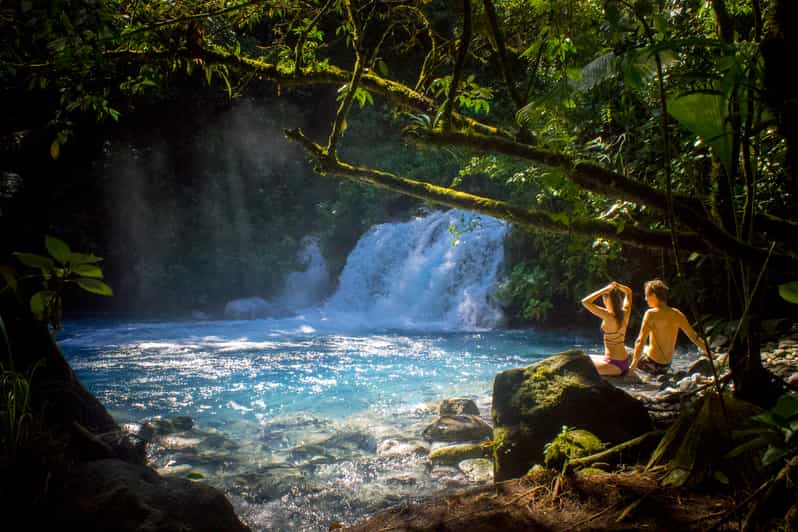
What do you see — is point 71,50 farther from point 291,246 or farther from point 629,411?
point 291,246

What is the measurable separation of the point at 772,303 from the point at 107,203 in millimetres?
18930

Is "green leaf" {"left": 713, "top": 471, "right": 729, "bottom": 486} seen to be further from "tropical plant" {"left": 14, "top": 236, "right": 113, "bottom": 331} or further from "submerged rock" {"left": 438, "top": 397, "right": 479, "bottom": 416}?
"submerged rock" {"left": 438, "top": 397, "right": 479, "bottom": 416}

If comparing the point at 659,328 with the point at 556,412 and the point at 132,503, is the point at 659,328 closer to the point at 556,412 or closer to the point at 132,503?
the point at 556,412

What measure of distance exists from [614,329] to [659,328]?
497 millimetres

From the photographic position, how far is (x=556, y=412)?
360cm

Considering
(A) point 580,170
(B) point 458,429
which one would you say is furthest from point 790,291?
(B) point 458,429

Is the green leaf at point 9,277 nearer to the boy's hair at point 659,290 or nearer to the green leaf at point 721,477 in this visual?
the green leaf at point 721,477

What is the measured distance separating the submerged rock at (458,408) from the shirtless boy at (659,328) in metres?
2.12

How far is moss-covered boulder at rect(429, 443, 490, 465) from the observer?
15.4ft

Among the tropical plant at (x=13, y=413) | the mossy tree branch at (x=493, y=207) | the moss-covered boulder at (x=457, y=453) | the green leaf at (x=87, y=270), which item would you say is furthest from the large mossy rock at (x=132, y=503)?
the moss-covered boulder at (x=457, y=453)

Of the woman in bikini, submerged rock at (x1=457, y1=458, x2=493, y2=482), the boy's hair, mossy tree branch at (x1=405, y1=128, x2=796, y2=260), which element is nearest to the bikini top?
the woman in bikini

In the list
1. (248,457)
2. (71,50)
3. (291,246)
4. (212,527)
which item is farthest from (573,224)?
(291,246)

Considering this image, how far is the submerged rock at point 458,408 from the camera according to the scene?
5902 millimetres

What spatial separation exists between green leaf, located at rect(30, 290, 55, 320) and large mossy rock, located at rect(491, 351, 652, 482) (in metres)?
3.30
